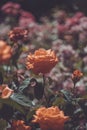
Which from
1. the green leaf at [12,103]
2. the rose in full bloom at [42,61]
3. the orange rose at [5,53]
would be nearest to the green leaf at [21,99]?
the green leaf at [12,103]

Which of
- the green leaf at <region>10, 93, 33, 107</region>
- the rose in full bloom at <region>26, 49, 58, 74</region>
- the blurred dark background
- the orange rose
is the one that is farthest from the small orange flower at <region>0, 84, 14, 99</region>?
the blurred dark background

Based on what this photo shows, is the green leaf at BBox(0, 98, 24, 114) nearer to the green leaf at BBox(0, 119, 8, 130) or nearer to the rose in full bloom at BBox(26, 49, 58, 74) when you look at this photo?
the green leaf at BBox(0, 119, 8, 130)

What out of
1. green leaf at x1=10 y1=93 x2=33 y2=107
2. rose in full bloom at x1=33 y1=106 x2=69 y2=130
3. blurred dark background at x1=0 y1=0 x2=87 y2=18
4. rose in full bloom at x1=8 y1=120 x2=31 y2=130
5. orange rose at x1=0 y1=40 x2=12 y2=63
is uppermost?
rose in full bloom at x1=33 y1=106 x2=69 y2=130

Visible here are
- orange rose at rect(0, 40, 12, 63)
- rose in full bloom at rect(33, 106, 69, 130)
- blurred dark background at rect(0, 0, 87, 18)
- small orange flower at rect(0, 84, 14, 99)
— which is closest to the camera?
rose in full bloom at rect(33, 106, 69, 130)

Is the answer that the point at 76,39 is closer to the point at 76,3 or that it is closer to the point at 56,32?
the point at 56,32

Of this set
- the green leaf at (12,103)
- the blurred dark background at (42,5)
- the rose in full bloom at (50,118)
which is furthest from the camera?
the blurred dark background at (42,5)

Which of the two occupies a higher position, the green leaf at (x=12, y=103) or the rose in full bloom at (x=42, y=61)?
the rose in full bloom at (x=42, y=61)

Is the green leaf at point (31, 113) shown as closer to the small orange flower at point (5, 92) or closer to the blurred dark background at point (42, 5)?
the small orange flower at point (5, 92)

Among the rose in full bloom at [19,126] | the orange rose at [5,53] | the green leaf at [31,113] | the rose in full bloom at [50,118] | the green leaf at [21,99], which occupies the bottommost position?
the orange rose at [5,53]

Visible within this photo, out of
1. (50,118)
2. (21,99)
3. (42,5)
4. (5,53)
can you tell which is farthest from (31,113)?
(42,5)

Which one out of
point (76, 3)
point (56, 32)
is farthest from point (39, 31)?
point (76, 3)

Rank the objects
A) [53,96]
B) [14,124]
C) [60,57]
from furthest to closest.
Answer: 1. [60,57]
2. [53,96]
3. [14,124]
